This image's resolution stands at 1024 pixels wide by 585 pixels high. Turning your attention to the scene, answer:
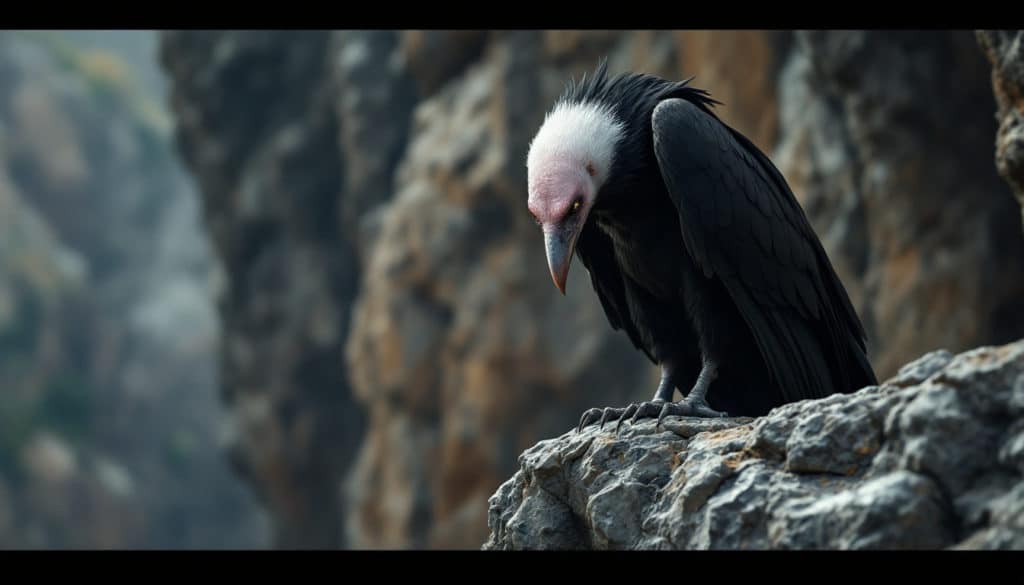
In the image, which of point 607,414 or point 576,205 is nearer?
point 607,414

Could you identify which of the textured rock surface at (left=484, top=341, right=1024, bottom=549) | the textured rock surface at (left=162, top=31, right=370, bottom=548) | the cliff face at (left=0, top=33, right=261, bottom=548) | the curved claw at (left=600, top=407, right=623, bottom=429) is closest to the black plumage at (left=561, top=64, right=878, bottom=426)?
the curved claw at (left=600, top=407, right=623, bottom=429)

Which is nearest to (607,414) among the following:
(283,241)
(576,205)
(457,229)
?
(576,205)

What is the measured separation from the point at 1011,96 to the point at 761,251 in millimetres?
1227

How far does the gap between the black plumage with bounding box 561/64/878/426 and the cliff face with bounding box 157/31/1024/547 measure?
490cm

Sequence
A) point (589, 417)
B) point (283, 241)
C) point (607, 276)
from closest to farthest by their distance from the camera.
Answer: point (589, 417), point (607, 276), point (283, 241)

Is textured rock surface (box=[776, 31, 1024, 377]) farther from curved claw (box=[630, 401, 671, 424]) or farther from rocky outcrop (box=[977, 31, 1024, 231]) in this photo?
curved claw (box=[630, 401, 671, 424])

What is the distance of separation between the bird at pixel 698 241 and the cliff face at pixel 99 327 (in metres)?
26.6

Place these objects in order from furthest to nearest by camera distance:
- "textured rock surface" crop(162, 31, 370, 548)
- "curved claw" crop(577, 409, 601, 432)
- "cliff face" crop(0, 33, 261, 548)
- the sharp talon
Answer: "cliff face" crop(0, 33, 261, 548)
"textured rock surface" crop(162, 31, 370, 548)
"curved claw" crop(577, 409, 601, 432)
the sharp talon

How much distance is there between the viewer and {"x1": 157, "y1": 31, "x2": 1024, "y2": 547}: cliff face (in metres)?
8.98

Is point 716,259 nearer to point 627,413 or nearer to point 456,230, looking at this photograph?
point 627,413

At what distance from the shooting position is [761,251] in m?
4.28

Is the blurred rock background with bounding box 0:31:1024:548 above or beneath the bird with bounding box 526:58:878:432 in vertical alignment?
above

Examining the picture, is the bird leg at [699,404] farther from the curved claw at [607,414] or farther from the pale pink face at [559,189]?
the pale pink face at [559,189]

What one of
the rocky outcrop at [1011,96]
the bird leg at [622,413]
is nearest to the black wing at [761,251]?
the bird leg at [622,413]
